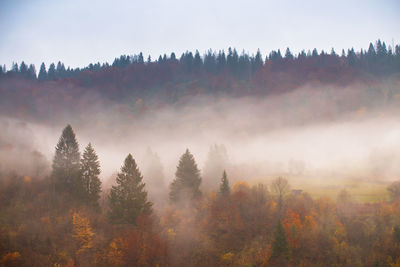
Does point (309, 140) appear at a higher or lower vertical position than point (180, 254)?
higher

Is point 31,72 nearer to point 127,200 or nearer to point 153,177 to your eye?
point 153,177

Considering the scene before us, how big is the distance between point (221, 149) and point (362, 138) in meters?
78.5

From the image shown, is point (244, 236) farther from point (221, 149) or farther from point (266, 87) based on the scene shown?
point (266, 87)

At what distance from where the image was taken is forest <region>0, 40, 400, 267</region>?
3987 centimetres

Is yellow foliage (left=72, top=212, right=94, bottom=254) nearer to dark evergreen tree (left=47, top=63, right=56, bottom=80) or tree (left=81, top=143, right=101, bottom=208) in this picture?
tree (left=81, top=143, right=101, bottom=208)

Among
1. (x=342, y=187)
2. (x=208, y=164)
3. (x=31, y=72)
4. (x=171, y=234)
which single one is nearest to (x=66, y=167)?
(x=171, y=234)

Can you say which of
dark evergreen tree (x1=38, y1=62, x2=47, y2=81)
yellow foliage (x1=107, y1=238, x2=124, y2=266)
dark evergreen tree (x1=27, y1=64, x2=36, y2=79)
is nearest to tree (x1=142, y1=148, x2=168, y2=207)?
yellow foliage (x1=107, y1=238, x2=124, y2=266)

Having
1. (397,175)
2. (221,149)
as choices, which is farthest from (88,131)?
(397,175)

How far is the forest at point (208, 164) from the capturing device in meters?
39.9

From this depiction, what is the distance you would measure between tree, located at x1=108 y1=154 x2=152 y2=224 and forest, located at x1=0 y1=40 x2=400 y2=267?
0.74 ft

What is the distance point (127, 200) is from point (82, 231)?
752 cm

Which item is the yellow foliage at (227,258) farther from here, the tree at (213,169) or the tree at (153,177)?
the tree at (213,169)

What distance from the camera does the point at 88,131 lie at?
462ft

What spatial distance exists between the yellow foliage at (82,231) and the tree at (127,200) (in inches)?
138
